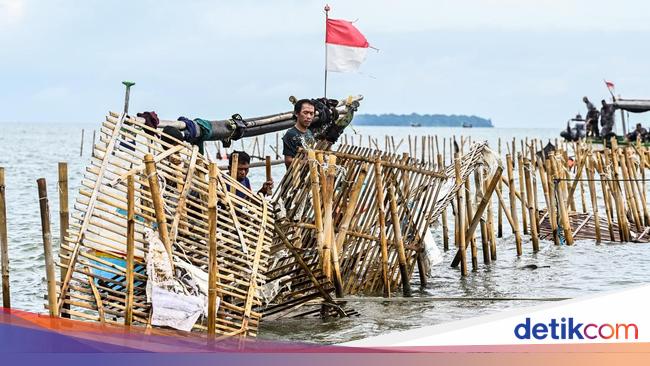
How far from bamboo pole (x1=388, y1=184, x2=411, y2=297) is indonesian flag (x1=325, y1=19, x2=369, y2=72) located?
2230 millimetres

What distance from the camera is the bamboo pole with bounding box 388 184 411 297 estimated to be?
33.5 ft

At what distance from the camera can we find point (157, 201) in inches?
265

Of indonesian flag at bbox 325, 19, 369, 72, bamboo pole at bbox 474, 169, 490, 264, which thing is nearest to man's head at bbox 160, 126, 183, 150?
indonesian flag at bbox 325, 19, 369, 72

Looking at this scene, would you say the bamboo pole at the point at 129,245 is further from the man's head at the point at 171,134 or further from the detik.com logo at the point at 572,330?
the detik.com logo at the point at 572,330

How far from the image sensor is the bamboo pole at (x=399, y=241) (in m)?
10.2

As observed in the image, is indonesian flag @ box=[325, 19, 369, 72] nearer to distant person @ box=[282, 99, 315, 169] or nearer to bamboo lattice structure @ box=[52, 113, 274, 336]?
distant person @ box=[282, 99, 315, 169]

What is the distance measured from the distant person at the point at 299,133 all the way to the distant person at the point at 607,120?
31.3m

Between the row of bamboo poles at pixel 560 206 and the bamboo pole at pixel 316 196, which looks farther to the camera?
the row of bamboo poles at pixel 560 206

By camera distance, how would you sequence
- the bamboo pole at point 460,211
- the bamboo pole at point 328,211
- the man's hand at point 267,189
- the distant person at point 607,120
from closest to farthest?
the bamboo pole at point 328,211 → the man's hand at point 267,189 → the bamboo pole at point 460,211 → the distant person at point 607,120

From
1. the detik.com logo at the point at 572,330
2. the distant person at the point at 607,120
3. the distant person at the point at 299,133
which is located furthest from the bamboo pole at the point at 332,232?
the distant person at the point at 607,120

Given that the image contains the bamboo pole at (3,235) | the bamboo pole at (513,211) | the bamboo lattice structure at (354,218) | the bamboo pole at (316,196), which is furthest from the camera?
the bamboo pole at (513,211)

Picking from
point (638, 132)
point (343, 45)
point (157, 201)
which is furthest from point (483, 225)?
point (638, 132)

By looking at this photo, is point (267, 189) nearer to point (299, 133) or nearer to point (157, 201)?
point (299, 133)

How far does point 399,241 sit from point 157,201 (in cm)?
414
